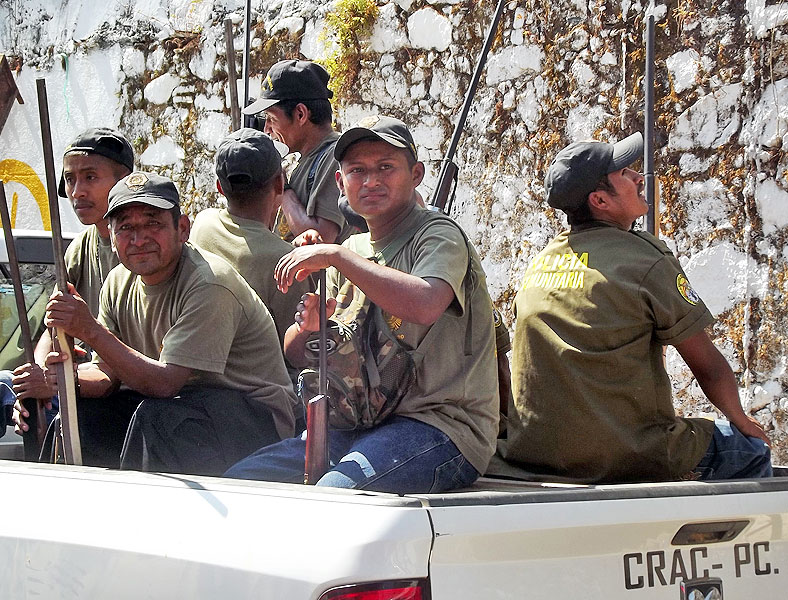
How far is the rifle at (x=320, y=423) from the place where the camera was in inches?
92.4

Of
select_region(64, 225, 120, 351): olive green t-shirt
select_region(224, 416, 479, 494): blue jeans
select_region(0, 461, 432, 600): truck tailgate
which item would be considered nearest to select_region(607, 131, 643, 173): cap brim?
select_region(224, 416, 479, 494): blue jeans

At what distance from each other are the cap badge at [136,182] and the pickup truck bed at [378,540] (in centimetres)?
108

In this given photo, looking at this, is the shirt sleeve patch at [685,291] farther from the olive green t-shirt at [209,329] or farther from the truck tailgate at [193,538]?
the truck tailgate at [193,538]

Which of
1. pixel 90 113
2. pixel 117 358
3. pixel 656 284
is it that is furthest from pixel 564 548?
pixel 90 113

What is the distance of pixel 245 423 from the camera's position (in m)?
2.95

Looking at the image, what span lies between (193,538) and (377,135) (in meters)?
1.24

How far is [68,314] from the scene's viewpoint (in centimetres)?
258

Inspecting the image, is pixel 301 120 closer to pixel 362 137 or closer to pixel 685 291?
pixel 362 137

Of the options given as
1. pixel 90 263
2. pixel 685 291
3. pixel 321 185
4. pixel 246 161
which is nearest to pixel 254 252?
pixel 246 161

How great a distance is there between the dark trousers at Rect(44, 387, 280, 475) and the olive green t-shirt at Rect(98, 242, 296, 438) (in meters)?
0.05

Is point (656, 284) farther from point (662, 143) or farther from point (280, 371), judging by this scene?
point (662, 143)

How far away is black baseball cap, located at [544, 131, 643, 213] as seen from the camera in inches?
118

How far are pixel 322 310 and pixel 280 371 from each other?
784mm

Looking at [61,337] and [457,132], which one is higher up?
[457,132]
